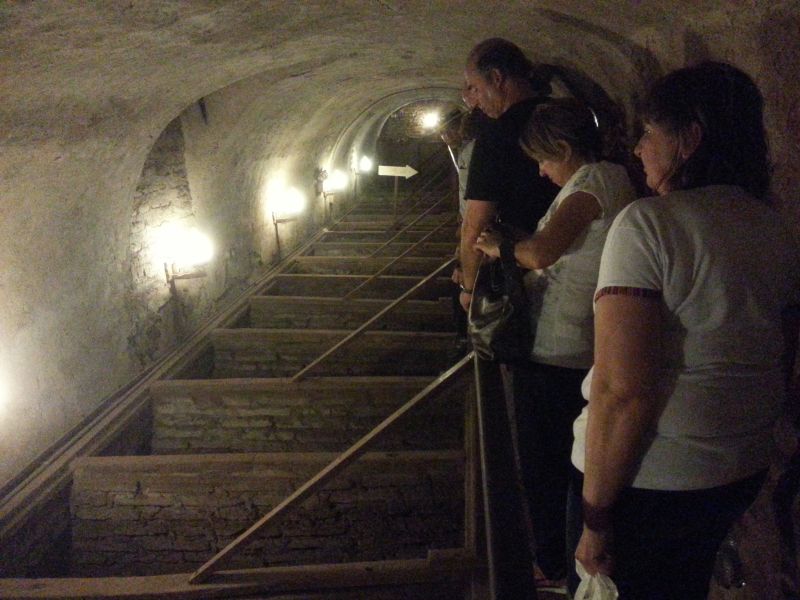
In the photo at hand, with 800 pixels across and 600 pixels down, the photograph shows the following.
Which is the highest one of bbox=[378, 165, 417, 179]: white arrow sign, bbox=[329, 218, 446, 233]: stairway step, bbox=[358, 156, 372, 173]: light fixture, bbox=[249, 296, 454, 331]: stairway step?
bbox=[358, 156, 372, 173]: light fixture

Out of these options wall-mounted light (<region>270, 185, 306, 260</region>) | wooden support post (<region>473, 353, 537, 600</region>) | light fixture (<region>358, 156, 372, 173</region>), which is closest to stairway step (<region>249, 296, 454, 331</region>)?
wall-mounted light (<region>270, 185, 306, 260</region>)

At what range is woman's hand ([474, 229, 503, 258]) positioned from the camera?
5.06 feet

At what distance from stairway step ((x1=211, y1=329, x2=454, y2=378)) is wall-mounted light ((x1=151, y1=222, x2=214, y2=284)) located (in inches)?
22.4

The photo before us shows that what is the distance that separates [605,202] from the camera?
1.35 meters

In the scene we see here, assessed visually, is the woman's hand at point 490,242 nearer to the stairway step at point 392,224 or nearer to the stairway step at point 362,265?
the stairway step at point 362,265

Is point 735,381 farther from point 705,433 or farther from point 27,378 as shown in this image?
point 27,378

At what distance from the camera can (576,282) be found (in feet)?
4.65

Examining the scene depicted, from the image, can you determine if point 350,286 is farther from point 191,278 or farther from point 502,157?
point 502,157

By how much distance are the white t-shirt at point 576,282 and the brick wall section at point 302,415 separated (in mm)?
1723

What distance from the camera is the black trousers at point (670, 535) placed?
3.17ft

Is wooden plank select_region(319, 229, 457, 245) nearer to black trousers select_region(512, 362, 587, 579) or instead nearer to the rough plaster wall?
the rough plaster wall

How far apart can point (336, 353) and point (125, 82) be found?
215 cm

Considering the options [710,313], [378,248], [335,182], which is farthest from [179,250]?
[335,182]

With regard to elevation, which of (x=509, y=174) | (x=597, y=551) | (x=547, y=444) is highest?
Answer: (x=509, y=174)
